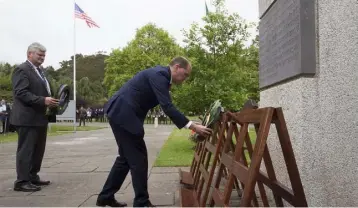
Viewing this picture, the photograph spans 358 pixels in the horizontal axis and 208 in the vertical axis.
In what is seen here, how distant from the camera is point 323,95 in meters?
3.99

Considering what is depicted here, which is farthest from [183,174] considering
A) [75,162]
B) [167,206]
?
[75,162]

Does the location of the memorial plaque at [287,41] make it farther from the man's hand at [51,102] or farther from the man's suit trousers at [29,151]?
the man's suit trousers at [29,151]

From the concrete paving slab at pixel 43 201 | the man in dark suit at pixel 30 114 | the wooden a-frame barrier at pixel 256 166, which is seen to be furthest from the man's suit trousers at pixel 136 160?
the man in dark suit at pixel 30 114

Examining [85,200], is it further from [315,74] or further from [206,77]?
[206,77]

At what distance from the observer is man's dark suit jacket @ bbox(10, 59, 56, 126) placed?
20.9 feet

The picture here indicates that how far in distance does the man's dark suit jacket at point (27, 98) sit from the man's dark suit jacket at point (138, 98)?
206 centimetres

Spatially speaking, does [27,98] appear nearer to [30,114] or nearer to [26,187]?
[30,114]

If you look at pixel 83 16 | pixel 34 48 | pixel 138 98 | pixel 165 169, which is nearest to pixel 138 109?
pixel 138 98

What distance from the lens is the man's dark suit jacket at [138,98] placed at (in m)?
4.55

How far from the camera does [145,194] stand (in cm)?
470

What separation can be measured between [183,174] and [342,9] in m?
3.61

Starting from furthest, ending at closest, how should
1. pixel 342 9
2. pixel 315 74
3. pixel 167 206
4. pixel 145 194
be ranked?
pixel 167 206 < pixel 145 194 < pixel 315 74 < pixel 342 9

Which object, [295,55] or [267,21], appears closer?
[295,55]

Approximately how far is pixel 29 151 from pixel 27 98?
0.79 m
